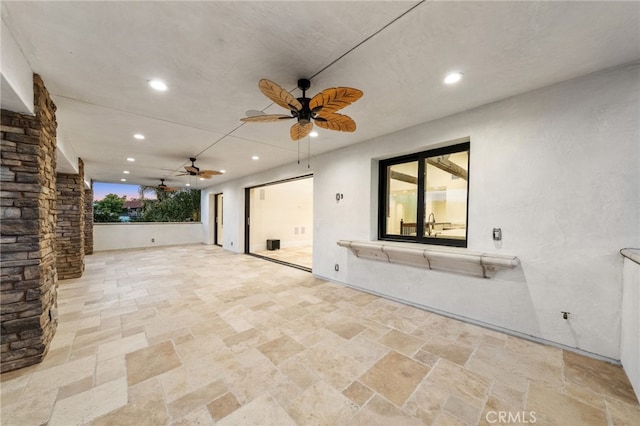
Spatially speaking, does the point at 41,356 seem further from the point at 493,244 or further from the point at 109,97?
the point at 493,244

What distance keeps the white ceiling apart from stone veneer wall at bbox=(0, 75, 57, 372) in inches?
23.6

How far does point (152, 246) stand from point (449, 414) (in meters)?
10.5

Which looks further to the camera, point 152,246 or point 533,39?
point 152,246

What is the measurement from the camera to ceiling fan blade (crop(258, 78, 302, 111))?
5.56ft

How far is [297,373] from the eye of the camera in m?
1.97

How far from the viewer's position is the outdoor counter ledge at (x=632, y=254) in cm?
170

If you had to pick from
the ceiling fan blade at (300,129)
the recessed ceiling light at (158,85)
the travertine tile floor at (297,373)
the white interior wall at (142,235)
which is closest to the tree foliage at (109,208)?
the white interior wall at (142,235)

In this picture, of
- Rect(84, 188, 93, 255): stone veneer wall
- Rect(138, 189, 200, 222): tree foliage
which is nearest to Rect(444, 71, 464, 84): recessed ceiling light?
Rect(84, 188, 93, 255): stone veneer wall

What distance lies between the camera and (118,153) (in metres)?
4.95

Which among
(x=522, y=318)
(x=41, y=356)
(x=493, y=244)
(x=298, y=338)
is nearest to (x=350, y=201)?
(x=493, y=244)

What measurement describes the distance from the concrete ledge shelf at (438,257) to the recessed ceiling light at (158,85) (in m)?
3.18

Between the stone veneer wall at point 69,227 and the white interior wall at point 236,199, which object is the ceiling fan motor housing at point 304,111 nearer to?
the white interior wall at point 236,199

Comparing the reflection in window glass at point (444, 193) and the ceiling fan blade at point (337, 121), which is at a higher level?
the ceiling fan blade at point (337, 121)

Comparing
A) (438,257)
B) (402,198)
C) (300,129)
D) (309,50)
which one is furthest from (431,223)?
(309,50)
